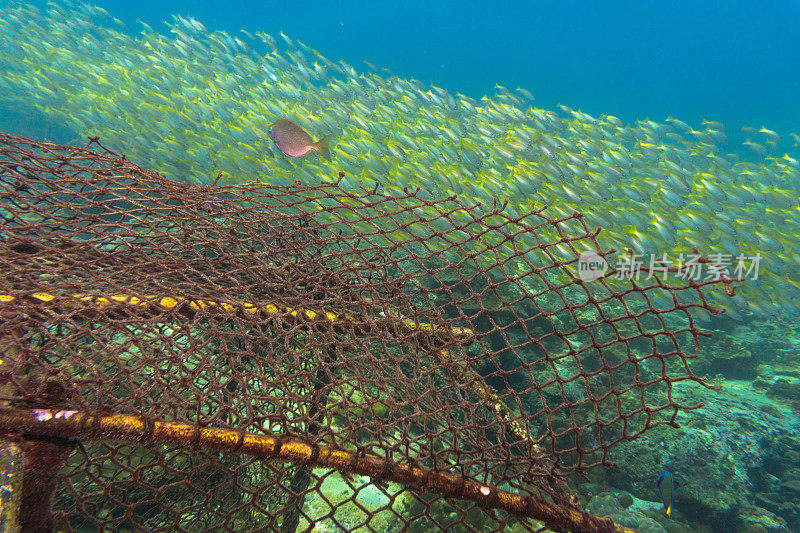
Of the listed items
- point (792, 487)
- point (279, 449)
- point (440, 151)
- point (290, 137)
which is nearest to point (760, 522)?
point (792, 487)

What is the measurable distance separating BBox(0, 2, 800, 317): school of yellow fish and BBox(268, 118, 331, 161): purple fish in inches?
68.5

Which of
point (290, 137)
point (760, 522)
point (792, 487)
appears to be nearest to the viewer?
point (760, 522)


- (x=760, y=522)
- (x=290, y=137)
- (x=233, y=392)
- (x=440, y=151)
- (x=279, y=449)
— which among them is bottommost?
(x=760, y=522)

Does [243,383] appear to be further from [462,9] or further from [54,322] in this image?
[462,9]

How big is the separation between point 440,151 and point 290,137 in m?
4.45

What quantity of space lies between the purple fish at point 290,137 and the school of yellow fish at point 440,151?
5.71 ft

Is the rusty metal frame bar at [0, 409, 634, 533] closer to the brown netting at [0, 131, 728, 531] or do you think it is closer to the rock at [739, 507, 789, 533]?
the brown netting at [0, 131, 728, 531]

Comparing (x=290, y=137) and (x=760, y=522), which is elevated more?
(x=290, y=137)

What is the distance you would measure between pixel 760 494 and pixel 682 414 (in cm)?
148

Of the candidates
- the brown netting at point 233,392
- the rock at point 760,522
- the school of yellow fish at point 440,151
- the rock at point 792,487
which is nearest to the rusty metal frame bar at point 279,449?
the brown netting at point 233,392

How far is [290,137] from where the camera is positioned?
6438 millimetres

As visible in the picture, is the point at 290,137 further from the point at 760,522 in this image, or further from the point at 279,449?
the point at 760,522

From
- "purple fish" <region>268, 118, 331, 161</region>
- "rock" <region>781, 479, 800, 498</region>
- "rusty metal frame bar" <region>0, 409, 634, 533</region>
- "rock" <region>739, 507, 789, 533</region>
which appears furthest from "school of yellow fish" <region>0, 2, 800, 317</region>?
"rusty metal frame bar" <region>0, 409, 634, 533</region>

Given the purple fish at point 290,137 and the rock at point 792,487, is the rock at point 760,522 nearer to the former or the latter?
the rock at point 792,487
